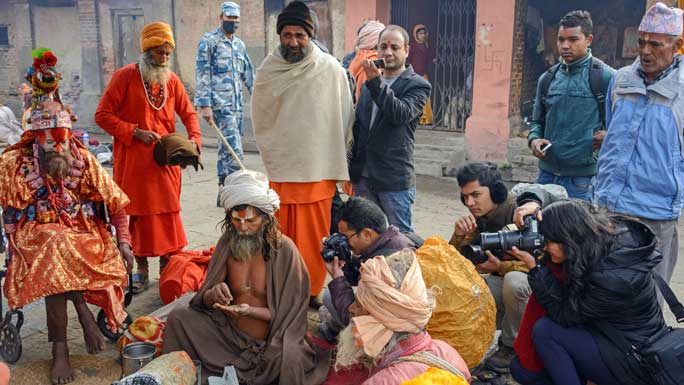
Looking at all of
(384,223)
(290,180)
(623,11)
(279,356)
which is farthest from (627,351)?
(623,11)

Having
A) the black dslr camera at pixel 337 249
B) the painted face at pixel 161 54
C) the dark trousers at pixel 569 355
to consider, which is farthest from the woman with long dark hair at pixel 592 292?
the painted face at pixel 161 54

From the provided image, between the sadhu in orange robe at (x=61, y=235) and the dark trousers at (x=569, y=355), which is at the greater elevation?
the sadhu in orange robe at (x=61, y=235)

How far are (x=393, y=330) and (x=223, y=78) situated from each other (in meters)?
5.57

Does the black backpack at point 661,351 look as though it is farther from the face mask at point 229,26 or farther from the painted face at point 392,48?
the face mask at point 229,26

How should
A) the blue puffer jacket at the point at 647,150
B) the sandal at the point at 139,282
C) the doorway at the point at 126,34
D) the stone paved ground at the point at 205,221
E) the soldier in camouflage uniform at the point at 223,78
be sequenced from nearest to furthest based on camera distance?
1. the blue puffer jacket at the point at 647,150
2. the stone paved ground at the point at 205,221
3. the sandal at the point at 139,282
4. the soldier in camouflage uniform at the point at 223,78
5. the doorway at the point at 126,34

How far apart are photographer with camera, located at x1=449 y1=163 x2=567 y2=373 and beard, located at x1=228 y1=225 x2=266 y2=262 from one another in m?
1.17

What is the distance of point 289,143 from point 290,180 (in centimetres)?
26

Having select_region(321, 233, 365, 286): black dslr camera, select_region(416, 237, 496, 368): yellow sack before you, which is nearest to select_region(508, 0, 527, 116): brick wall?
select_region(416, 237, 496, 368): yellow sack

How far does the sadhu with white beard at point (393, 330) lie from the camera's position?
8.88 ft

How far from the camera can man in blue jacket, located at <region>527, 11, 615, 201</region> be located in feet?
15.0

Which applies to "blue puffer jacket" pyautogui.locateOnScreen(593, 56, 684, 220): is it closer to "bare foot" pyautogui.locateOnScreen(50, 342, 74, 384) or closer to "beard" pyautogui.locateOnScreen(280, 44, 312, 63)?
"beard" pyautogui.locateOnScreen(280, 44, 312, 63)

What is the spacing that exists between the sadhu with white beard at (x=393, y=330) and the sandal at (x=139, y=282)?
2784 millimetres

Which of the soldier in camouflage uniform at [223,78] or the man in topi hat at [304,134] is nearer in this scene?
the man in topi hat at [304,134]

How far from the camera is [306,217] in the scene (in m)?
4.75
